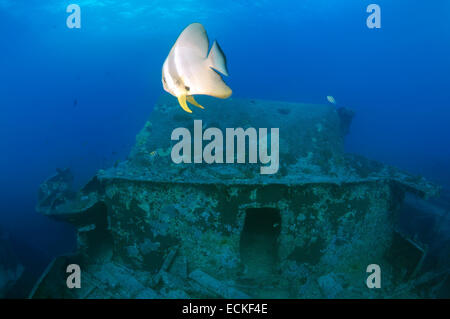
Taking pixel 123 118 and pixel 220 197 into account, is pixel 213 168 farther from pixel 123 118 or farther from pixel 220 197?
pixel 123 118

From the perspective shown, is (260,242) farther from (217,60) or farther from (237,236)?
(217,60)

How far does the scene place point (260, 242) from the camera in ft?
14.6

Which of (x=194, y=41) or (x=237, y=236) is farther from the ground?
(x=194, y=41)

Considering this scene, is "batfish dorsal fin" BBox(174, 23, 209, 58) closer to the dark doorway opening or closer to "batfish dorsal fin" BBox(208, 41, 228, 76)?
"batfish dorsal fin" BBox(208, 41, 228, 76)

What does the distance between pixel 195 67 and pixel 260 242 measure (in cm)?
406

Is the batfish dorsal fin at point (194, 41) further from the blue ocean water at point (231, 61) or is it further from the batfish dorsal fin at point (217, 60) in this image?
the blue ocean water at point (231, 61)

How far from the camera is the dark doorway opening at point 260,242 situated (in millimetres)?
3682

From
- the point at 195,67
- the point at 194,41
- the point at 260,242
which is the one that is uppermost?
the point at 194,41

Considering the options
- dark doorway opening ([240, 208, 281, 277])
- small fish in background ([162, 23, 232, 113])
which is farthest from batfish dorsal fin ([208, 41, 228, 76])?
dark doorway opening ([240, 208, 281, 277])

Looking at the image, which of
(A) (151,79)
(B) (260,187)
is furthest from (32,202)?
(A) (151,79)

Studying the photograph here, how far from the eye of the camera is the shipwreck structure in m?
3.32

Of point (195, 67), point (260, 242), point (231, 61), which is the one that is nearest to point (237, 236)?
point (260, 242)

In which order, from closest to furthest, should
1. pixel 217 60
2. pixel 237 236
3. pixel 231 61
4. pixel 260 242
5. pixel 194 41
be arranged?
pixel 217 60, pixel 194 41, pixel 237 236, pixel 260 242, pixel 231 61

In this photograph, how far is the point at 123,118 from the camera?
50.3 meters
